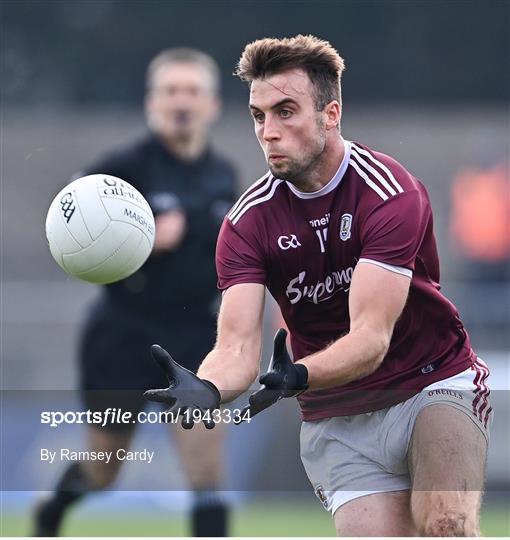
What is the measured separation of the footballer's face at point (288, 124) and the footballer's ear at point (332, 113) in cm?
7

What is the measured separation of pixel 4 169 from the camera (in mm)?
15672

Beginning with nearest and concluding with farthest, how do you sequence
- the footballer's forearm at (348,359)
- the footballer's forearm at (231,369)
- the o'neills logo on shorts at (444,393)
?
the footballer's forearm at (348,359) < the footballer's forearm at (231,369) < the o'neills logo on shorts at (444,393)

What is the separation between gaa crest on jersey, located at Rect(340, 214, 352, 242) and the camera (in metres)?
4.02

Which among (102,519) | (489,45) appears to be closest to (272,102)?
(102,519)

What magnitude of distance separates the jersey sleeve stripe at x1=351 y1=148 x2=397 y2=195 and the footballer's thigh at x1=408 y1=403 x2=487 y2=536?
2.51ft

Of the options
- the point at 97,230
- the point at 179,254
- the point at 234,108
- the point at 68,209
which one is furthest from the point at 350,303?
the point at 234,108

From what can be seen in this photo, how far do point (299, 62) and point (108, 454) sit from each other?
2545 mm

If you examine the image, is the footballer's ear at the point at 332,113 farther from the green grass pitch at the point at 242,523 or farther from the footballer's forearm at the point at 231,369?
the green grass pitch at the point at 242,523

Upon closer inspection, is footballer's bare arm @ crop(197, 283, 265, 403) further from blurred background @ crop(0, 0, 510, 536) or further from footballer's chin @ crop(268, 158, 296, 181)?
blurred background @ crop(0, 0, 510, 536)

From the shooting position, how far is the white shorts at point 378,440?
13.2 ft

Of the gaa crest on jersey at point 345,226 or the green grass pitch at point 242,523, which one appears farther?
the green grass pitch at point 242,523

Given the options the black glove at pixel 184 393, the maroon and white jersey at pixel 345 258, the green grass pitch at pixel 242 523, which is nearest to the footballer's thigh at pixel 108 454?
the green grass pitch at pixel 242 523

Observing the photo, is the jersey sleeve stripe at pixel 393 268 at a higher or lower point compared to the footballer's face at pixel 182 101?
lower

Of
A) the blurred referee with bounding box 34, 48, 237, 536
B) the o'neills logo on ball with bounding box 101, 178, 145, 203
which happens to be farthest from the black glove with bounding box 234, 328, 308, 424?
the blurred referee with bounding box 34, 48, 237, 536
